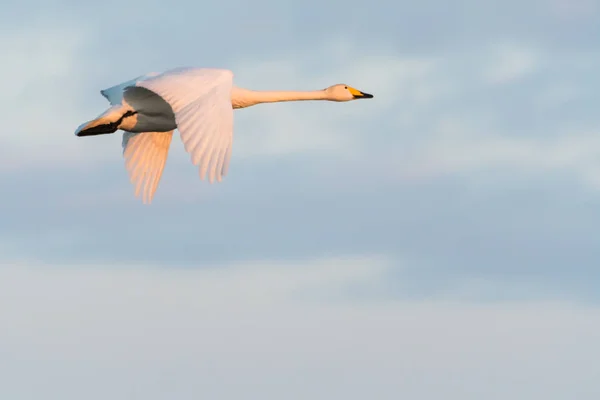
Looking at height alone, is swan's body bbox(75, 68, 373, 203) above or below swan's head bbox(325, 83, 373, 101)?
below

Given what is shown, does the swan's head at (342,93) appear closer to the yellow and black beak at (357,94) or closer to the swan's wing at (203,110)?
the yellow and black beak at (357,94)

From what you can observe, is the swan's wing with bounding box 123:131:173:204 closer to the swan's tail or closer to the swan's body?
the swan's body

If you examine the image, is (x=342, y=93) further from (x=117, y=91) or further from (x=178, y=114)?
(x=178, y=114)

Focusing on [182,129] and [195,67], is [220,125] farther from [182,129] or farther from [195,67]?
[195,67]

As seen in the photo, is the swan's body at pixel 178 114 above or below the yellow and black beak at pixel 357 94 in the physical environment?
below

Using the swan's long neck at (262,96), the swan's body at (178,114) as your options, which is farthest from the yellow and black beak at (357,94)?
the swan's long neck at (262,96)

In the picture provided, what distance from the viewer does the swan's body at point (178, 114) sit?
2977 centimetres

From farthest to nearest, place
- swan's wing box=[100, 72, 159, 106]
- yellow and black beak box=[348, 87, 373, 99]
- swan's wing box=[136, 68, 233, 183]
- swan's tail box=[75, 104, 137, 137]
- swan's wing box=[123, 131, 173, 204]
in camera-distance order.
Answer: yellow and black beak box=[348, 87, 373, 99], swan's wing box=[123, 131, 173, 204], swan's wing box=[100, 72, 159, 106], swan's tail box=[75, 104, 137, 137], swan's wing box=[136, 68, 233, 183]

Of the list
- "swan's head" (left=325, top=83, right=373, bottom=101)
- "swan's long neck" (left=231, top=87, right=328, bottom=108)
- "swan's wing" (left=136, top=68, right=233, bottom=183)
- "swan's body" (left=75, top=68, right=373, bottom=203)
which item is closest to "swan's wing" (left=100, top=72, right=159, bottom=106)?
"swan's body" (left=75, top=68, right=373, bottom=203)

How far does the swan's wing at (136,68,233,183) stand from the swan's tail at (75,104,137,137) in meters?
1.67

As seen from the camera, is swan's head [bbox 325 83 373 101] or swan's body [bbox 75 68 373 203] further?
swan's head [bbox 325 83 373 101]

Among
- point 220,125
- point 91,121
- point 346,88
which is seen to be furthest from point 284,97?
point 220,125

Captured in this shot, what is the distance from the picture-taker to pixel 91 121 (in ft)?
114

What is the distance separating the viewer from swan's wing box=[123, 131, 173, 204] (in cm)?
3684
